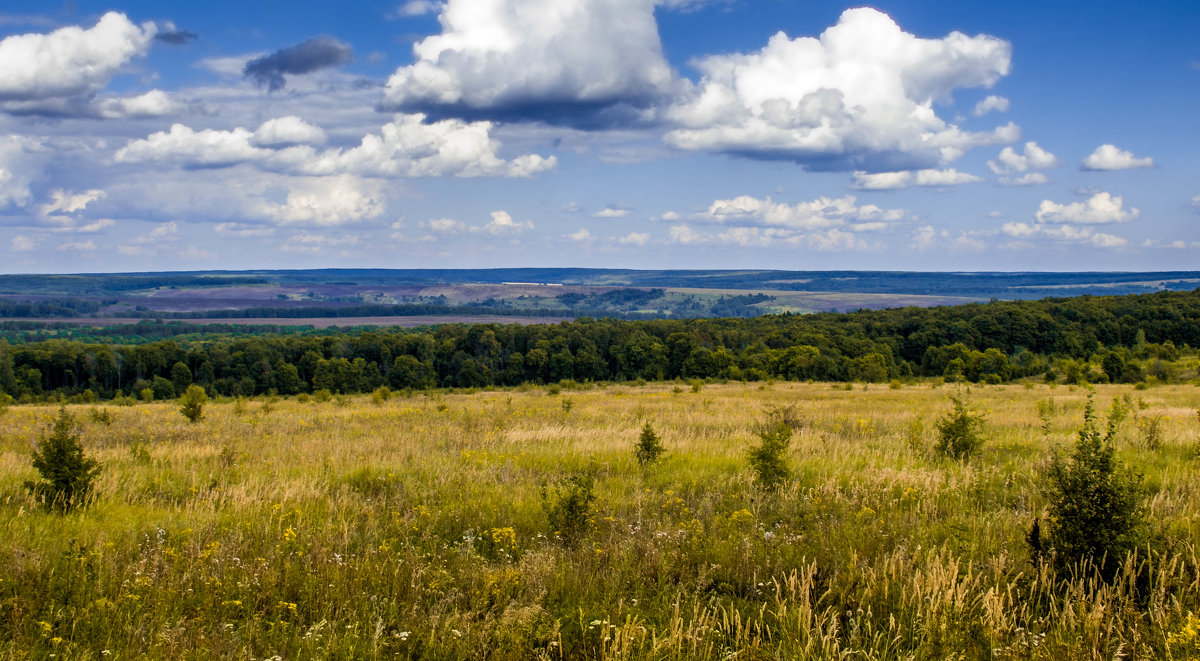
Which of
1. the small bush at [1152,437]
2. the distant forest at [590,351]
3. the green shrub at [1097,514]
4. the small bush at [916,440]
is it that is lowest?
the distant forest at [590,351]

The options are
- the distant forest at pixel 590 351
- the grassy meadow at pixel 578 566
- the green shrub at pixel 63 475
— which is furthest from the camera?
the distant forest at pixel 590 351

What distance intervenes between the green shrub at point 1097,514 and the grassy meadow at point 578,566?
0.83 feet

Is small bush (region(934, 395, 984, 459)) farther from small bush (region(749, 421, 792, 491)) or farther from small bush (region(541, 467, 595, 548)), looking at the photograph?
small bush (region(541, 467, 595, 548))

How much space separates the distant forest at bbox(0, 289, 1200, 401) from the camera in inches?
3816

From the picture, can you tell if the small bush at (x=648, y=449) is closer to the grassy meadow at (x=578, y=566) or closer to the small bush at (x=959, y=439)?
the grassy meadow at (x=578, y=566)

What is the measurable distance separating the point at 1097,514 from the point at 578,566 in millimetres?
4568

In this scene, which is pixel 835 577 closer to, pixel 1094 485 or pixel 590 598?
pixel 590 598

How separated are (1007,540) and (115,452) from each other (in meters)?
13.9

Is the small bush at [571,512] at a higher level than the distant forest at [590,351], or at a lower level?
higher

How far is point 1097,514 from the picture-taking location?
575cm

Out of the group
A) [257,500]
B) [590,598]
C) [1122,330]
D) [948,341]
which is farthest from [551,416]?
[1122,330]

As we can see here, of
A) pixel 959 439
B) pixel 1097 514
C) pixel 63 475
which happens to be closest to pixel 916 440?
pixel 959 439

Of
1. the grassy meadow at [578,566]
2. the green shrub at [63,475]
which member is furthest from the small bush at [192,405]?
the green shrub at [63,475]

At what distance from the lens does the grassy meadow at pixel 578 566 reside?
472cm
